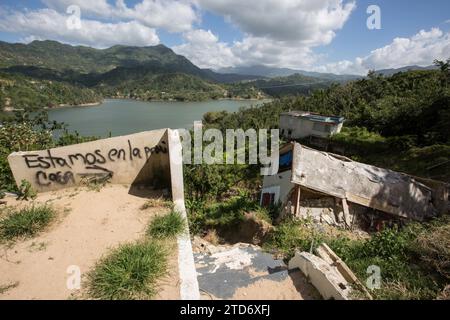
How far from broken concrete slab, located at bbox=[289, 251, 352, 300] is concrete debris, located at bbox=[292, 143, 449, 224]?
12.2ft

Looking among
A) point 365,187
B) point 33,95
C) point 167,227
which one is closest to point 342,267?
point 167,227

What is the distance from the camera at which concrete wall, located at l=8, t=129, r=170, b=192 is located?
5816 mm

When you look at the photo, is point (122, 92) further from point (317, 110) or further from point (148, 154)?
point (148, 154)

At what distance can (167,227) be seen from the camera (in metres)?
4.57

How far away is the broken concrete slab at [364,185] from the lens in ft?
24.2

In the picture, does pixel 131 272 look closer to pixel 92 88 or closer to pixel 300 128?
pixel 300 128

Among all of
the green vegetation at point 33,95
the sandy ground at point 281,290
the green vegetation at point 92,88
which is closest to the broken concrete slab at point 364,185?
the sandy ground at point 281,290

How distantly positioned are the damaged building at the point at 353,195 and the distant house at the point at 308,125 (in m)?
17.3

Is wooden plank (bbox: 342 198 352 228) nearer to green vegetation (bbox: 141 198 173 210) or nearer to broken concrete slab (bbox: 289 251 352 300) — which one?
broken concrete slab (bbox: 289 251 352 300)

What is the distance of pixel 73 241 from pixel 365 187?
301 inches

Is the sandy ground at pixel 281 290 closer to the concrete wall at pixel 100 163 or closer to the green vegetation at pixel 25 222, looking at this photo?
the concrete wall at pixel 100 163

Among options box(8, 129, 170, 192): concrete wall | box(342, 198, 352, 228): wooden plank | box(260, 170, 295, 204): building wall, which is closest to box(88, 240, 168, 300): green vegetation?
box(8, 129, 170, 192): concrete wall
